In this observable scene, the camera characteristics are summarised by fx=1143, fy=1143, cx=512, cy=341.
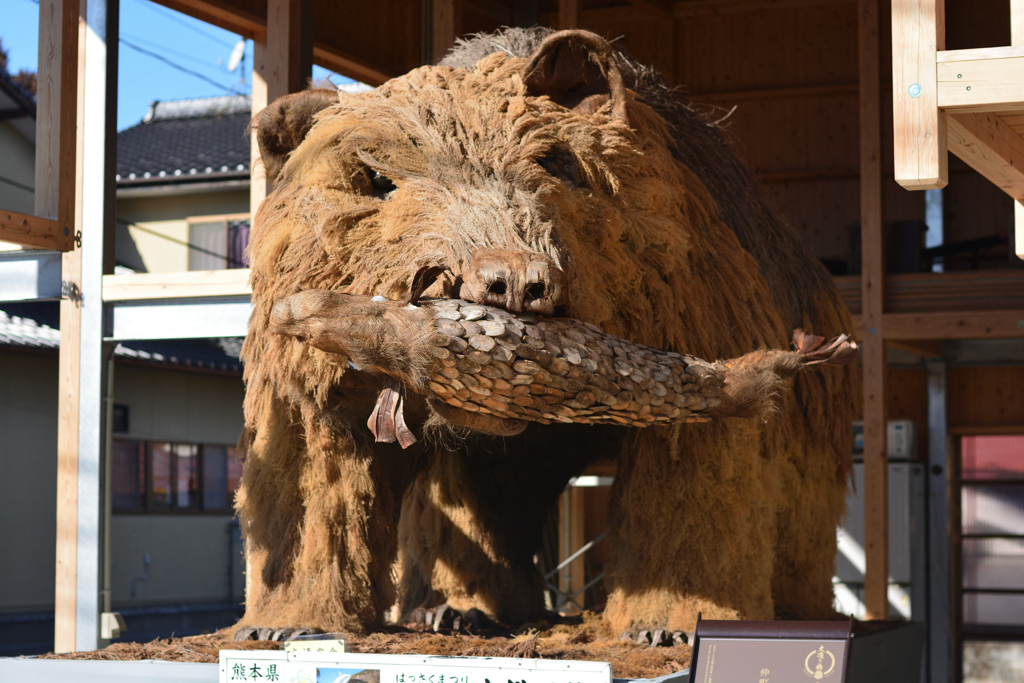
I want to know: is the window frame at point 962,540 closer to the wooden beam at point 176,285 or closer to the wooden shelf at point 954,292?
the wooden shelf at point 954,292

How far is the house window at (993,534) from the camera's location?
9086mm

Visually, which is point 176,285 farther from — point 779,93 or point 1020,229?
point 779,93

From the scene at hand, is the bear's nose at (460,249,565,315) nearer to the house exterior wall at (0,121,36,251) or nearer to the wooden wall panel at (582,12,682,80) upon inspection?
the wooden wall panel at (582,12,682,80)

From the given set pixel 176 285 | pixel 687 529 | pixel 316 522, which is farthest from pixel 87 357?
pixel 687 529

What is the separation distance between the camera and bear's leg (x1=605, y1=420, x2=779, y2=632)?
3631mm

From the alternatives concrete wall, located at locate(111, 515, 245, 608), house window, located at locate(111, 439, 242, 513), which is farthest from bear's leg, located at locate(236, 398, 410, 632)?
house window, located at locate(111, 439, 242, 513)

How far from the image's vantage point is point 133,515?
1246cm

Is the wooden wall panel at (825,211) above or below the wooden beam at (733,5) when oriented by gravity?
below

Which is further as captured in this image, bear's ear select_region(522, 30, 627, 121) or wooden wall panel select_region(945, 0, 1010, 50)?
wooden wall panel select_region(945, 0, 1010, 50)

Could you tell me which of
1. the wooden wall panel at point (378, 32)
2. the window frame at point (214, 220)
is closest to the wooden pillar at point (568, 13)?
the wooden wall panel at point (378, 32)

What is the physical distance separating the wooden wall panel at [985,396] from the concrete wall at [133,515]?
26.0ft

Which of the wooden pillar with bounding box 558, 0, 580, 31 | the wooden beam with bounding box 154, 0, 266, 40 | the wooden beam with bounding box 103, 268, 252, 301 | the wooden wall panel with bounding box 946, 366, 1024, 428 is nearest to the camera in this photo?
the wooden beam with bounding box 103, 268, 252, 301

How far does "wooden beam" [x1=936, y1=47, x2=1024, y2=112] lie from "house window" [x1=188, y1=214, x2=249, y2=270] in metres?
13.5

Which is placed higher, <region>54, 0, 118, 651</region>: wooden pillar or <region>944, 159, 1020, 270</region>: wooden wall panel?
<region>944, 159, 1020, 270</region>: wooden wall panel
